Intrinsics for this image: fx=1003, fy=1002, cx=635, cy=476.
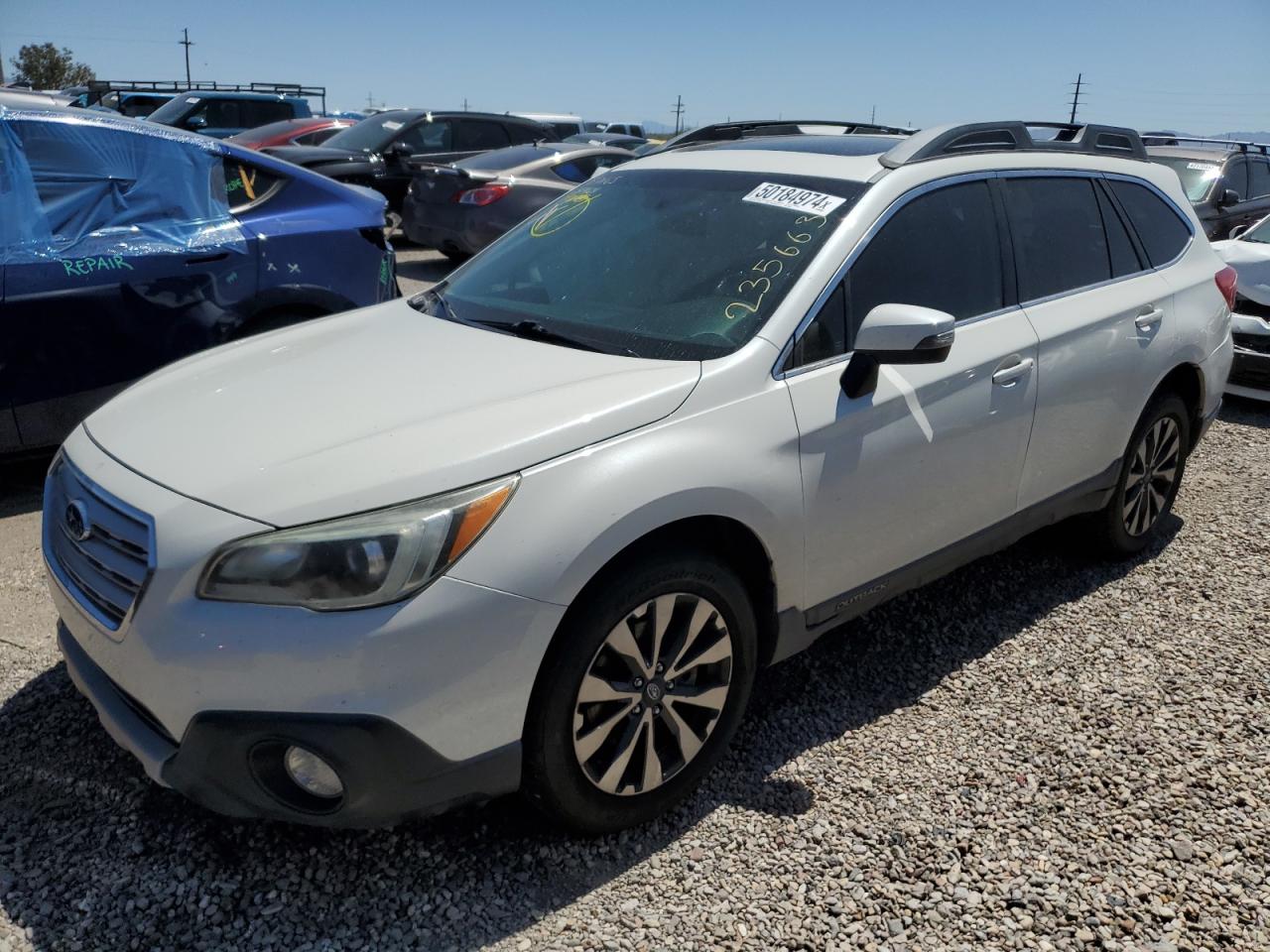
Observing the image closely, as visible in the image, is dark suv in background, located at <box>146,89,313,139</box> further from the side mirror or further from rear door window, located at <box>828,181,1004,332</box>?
the side mirror

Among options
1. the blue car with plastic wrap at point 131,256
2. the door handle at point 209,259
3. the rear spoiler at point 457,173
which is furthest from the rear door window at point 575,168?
the door handle at point 209,259

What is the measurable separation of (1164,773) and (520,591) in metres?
2.06

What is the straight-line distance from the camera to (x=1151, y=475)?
14.0 feet

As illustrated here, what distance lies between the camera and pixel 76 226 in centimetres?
441

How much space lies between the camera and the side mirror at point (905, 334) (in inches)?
104

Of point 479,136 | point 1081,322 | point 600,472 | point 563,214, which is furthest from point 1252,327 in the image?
point 479,136

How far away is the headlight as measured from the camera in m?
2.05

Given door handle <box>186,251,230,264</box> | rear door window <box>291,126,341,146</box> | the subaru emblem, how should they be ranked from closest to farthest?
the subaru emblem < door handle <box>186,251,230,264</box> < rear door window <box>291,126,341,146</box>

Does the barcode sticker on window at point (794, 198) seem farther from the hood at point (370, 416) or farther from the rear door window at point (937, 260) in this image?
the hood at point (370, 416)

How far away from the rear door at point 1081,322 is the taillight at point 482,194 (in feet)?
23.5

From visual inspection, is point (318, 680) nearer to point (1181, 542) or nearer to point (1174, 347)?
point (1174, 347)

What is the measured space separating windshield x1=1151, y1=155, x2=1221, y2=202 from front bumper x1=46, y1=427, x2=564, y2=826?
9862mm

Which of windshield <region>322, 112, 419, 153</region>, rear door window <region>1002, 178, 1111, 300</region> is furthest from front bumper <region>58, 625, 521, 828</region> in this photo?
windshield <region>322, 112, 419, 153</region>

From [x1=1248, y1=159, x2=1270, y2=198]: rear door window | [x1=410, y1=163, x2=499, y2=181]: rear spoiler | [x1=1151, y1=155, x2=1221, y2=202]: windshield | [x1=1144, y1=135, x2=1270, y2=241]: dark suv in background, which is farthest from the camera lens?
[x1=1248, y1=159, x2=1270, y2=198]: rear door window
